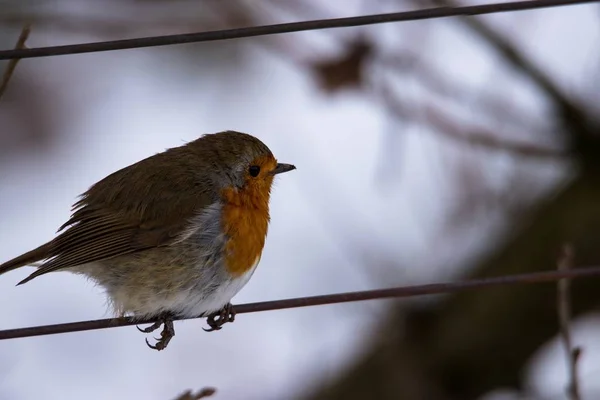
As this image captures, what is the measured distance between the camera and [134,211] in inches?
161

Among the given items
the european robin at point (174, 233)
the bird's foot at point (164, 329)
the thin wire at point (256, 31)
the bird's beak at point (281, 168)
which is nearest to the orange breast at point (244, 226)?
the european robin at point (174, 233)

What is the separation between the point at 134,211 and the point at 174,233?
0.79 feet

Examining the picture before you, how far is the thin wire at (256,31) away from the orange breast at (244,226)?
1.08m

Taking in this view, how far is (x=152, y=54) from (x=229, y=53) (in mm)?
1032

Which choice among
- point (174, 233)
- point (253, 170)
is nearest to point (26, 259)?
point (174, 233)

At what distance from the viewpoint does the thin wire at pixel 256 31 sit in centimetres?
301

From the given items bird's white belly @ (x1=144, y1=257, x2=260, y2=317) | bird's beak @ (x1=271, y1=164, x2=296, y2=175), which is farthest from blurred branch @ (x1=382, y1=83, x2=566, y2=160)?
→ bird's white belly @ (x1=144, y1=257, x2=260, y2=317)

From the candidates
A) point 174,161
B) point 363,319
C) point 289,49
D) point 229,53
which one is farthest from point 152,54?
point 174,161

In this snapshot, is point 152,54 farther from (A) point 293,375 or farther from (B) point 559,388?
(B) point 559,388

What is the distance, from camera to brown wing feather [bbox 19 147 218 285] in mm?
3955

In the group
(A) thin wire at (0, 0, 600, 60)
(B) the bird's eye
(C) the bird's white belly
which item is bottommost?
(C) the bird's white belly

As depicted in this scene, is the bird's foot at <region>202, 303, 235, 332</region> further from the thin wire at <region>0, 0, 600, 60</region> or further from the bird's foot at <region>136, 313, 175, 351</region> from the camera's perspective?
the thin wire at <region>0, 0, 600, 60</region>

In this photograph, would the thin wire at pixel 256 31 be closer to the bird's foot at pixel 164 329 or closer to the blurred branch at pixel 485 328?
the bird's foot at pixel 164 329

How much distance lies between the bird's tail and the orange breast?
2.46 feet
